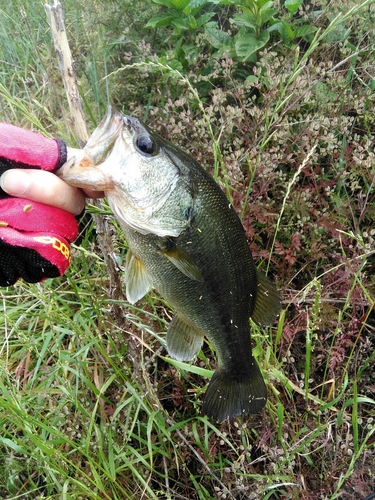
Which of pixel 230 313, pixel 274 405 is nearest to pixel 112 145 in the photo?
pixel 230 313

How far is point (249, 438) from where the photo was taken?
209 centimetres

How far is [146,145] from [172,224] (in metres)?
0.25

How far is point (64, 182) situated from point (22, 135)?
Answer: 0.17 m

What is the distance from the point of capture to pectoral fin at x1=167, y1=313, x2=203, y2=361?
1608mm

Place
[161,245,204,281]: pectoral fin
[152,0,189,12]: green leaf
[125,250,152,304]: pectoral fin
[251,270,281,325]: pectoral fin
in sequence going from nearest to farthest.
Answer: [161,245,204,281]: pectoral fin
[125,250,152,304]: pectoral fin
[251,270,281,325]: pectoral fin
[152,0,189,12]: green leaf

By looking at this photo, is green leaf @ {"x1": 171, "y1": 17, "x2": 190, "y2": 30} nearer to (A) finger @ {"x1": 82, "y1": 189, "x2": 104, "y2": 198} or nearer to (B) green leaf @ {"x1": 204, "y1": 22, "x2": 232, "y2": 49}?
(B) green leaf @ {"x1": 204, "y1": 22, "x2": 232, "y2": 49}

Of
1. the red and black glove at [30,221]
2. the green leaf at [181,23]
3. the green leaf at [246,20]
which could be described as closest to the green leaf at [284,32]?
the green leaf at [246,20]

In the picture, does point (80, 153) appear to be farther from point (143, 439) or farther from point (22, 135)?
point (143, 439)

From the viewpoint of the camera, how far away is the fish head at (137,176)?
136 centimetres

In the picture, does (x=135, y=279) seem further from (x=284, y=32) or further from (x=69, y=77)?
(x=284, y=32)

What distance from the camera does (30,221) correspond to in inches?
53.4

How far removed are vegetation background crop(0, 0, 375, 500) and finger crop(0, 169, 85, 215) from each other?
237mm

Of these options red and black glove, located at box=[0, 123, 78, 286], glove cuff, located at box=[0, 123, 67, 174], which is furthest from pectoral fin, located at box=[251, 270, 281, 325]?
glove cuff, located at box=[0, 123, 67, 174]

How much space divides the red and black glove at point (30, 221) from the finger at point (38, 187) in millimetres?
24
